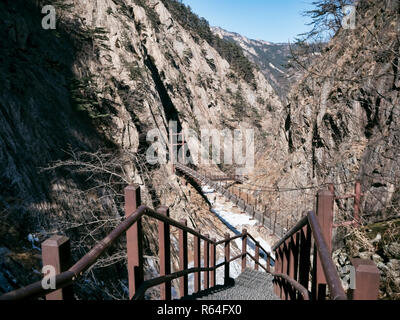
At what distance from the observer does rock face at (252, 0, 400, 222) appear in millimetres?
6363

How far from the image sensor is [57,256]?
2.93ft

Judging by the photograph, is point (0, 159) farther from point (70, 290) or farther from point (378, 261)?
point (378, 261)

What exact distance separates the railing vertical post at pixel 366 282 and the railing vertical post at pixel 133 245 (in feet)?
3.73

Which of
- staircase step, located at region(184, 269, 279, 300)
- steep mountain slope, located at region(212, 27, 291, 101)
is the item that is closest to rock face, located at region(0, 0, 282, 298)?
staircase step, located at region(184, 269, 279, 300)

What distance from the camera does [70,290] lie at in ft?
3.09

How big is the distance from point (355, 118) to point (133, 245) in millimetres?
10441

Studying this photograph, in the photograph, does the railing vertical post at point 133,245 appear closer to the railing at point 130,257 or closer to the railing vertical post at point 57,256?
the railing at point 130,257

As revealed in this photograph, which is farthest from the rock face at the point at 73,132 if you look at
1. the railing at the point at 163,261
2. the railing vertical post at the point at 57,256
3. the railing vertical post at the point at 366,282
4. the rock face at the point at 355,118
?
the rock face at the point at 355,118

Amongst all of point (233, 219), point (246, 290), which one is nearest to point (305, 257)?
point (246, 290)

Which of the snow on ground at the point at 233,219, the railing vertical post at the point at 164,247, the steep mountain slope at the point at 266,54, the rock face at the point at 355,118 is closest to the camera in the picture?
the railing vertical post at the point at 164,247

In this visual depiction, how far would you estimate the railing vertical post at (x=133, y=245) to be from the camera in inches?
59.2
